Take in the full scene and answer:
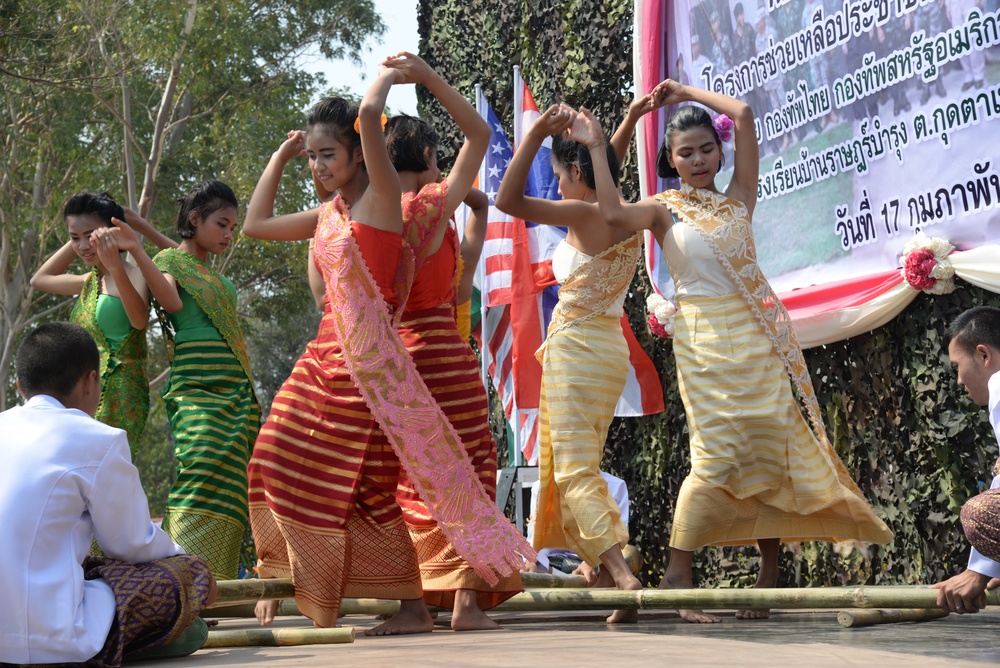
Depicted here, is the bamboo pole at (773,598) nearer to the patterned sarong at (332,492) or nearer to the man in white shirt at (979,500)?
the man in white shirt at (979,500)

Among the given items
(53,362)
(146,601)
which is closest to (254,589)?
(146,601)

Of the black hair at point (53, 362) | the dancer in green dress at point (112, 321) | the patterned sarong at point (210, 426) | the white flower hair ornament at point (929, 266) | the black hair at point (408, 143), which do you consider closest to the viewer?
the black hair at point (53, 362)

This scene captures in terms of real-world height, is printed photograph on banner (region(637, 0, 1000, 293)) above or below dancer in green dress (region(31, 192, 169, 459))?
above

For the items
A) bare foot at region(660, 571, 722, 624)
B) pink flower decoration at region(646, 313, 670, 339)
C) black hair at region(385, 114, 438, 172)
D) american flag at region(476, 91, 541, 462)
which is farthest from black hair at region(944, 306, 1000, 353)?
american flag at region(476, 91, 541, 462)

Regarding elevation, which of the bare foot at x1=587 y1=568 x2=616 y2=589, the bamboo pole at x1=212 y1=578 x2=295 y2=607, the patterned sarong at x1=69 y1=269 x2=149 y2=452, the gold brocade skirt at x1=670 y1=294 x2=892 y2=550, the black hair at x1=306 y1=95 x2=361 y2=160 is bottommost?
the bamboo pole at x1=212 y1=578 x2=295 y2=607

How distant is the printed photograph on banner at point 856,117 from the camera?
15.7 feet

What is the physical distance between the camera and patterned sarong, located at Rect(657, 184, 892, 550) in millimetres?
4516

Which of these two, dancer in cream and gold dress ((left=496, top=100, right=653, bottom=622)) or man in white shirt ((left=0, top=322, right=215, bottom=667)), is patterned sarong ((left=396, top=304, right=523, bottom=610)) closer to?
dancer in cream and gold dress ((left=496, top=100, right=653, bottom=622))

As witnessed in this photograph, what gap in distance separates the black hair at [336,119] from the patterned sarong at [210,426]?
1468 millimetres

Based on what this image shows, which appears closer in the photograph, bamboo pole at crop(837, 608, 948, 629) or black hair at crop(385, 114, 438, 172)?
bamboo pole at crop(837, 608, 948, 629)

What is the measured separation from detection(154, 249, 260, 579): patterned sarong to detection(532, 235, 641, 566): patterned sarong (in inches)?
50.6

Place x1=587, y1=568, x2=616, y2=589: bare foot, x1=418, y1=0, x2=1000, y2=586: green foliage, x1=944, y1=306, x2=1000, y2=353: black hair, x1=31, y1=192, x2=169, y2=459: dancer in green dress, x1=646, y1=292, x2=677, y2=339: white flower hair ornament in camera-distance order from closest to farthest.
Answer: x1=944, y1=306, x2=1000, y2=353: black hair < x1=418, y1=0, x2=1000, y2=586: green foliage < x1=587, y1=568, x2=616, y2=589: bare foot < x1=31, y1=192, x2=169, y2=459: dancer in green dress < x1=646, y1=292, x2=677, y2=339: white flower hair ornament

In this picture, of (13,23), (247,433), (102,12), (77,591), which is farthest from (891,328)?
(102,12)

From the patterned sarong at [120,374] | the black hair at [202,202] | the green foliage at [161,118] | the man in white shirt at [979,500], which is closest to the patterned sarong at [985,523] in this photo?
the man in white shirt at [979,500]
